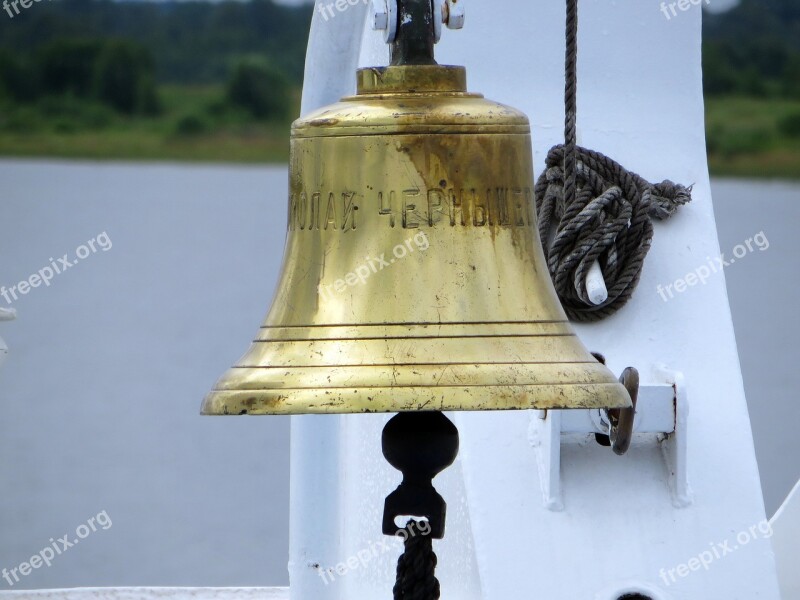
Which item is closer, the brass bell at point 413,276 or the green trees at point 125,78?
the brass bell at point 413,276

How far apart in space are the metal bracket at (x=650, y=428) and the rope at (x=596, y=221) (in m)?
0.17

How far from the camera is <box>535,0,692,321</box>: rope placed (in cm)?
261

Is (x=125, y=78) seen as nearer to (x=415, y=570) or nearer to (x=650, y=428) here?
(x=650, y=428)

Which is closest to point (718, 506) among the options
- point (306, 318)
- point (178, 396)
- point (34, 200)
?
point (306, 318)

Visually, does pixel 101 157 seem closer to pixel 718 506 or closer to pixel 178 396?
pixel 178 396

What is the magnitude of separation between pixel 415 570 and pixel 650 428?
0.82m

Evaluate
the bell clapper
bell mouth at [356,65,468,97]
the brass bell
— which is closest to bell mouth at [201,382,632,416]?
the brass bell

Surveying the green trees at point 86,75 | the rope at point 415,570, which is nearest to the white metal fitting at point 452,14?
the rope at point 415,570

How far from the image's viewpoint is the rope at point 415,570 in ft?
6.06

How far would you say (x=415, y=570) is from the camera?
1.85 meters

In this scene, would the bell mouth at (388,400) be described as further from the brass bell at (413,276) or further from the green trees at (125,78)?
the green trees at (125,78)

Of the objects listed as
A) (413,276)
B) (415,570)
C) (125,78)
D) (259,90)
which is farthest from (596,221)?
(259,90)

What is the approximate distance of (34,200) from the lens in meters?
24.9

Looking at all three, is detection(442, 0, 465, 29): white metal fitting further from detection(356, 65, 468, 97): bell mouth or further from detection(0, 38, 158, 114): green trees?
detection(0, 38, 158, 114): green trees
